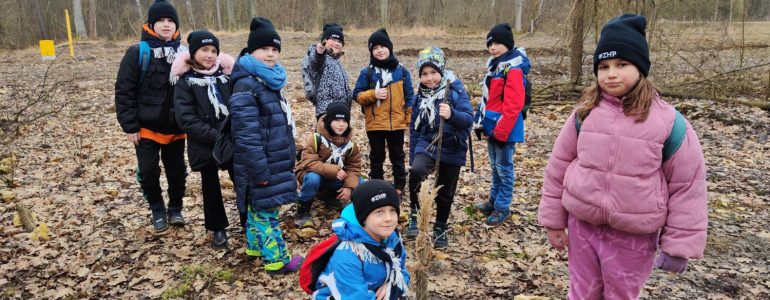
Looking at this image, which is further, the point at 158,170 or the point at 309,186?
the point at 309,186

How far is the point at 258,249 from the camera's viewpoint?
4.33 meters

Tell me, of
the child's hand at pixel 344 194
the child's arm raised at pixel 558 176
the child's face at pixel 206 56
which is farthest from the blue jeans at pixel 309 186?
the child's arm raised at pixel 558 176

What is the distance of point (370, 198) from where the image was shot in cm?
276

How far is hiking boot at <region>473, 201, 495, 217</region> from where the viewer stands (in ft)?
17.7

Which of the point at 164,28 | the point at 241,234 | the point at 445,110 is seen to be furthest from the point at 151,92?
the point at 445,110

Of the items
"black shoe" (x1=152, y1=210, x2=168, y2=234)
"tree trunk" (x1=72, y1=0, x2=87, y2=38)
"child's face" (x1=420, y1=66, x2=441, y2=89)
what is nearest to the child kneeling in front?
"child's face" (x1=420, y1=66, x2=441, y2=89)

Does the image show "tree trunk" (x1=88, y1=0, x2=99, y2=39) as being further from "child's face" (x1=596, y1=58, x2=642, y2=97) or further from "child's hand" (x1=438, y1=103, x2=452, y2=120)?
"child's face" (x1=596, y1=58, x2=642, y2=97)

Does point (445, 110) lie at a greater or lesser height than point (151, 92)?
lesser

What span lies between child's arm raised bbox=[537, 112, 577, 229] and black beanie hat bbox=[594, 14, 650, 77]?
1.28 feet

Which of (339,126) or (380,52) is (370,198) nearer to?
(339,126)

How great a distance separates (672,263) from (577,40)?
9068mm

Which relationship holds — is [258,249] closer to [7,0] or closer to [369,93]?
[369,93]

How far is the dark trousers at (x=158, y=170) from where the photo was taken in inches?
178

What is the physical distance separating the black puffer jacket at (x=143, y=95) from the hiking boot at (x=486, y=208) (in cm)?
329
